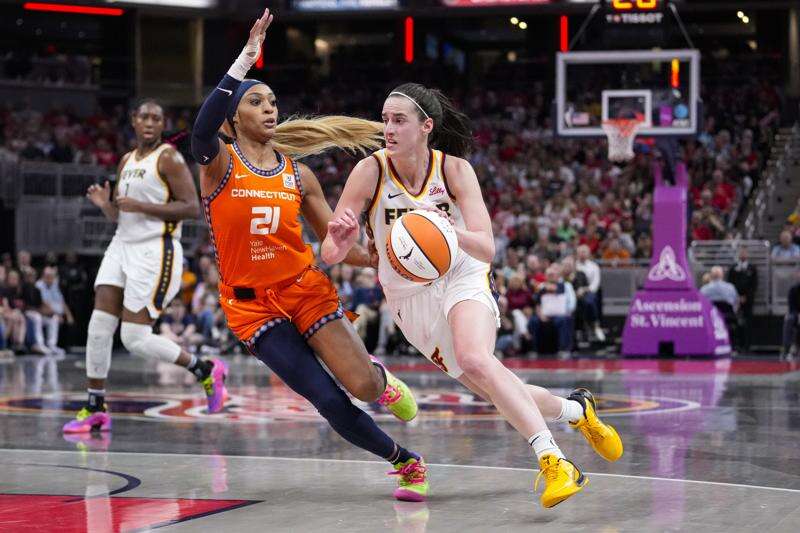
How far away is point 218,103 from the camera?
6211 millimetres

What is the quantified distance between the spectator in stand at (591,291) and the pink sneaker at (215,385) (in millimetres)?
10835

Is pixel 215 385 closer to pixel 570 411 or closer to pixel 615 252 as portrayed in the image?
pixel 570 411

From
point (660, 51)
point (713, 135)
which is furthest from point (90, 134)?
point (660, 51)

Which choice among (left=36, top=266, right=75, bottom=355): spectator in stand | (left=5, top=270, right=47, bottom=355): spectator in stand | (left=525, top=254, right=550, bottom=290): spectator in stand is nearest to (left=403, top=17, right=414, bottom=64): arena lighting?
(left=525, top=254, right=550, bottom=290): spectator in stand

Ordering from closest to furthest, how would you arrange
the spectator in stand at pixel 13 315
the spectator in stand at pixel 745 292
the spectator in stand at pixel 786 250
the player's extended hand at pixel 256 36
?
the player's extended hand at pixel 256 36 → the spectator in stand at pixel 13 315 → the spectator in stand at pixel 745 292 → the spectator in stand at pixel 786 250

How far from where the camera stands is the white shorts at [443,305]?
623cm

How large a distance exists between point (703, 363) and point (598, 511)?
11170 millimetres

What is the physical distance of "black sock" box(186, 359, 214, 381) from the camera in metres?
9.62

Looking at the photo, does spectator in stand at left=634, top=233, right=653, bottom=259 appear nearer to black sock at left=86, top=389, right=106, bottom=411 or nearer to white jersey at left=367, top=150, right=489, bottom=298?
black sock at left=86, top=389, right=106, bottom=411

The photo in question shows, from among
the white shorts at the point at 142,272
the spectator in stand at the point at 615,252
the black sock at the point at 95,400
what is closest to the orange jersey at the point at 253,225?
the white shorts at the point at 142,272

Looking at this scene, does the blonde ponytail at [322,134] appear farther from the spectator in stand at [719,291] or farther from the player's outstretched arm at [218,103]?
the spectator in stand at [719,291]

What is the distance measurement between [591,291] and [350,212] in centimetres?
1428

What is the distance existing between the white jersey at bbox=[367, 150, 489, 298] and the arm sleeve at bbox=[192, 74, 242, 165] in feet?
2.57

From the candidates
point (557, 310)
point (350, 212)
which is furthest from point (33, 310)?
point (350, 212)
